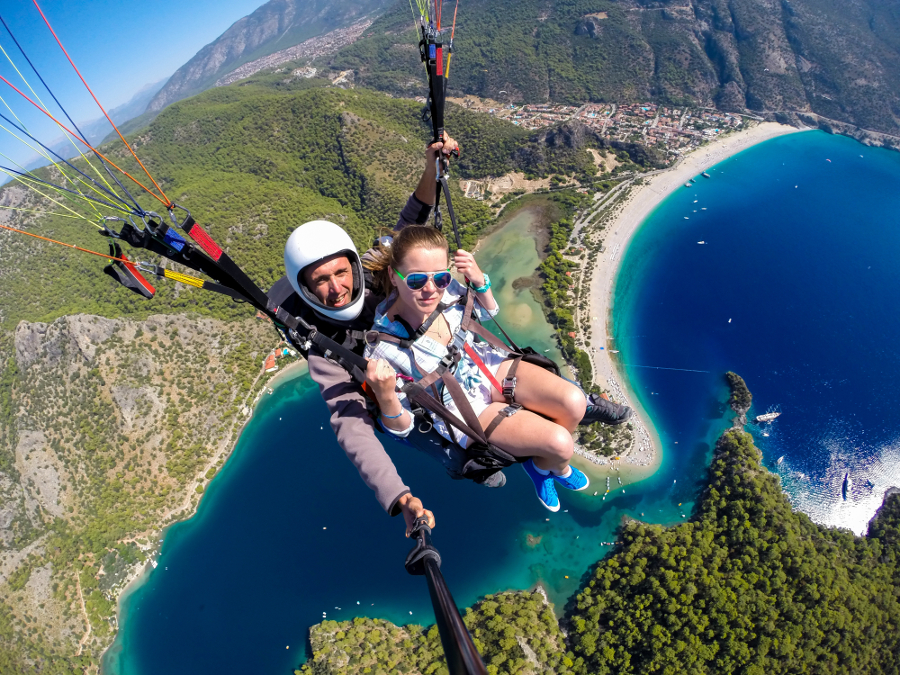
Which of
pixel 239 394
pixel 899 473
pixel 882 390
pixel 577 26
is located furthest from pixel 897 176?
pixel 239 394

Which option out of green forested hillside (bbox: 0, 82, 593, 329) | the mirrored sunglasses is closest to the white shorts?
the mirrored sunglasses

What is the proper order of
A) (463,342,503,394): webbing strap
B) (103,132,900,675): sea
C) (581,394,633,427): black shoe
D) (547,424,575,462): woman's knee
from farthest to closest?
(103,132,900,675): sea < (581,394,633,427): black shoe < (463,342,503,394): webbing strap < (547,424,575,462): woman's knee

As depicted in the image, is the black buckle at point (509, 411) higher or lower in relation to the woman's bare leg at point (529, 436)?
higher

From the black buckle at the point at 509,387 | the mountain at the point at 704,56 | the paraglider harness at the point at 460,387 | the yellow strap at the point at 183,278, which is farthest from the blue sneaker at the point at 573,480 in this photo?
the mountain at the point at 704,56

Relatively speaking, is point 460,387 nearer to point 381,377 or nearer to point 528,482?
point 381,377

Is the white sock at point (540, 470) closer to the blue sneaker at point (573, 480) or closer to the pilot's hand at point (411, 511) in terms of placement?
the blue sneaker at point (573, 480)

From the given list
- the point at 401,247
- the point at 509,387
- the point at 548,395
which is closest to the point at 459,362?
the point at 509,387

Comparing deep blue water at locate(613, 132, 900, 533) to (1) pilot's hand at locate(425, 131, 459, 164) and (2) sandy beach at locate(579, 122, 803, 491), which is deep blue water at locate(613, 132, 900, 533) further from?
(1) pilot's hand at locate(425, 131, 459, 164)
